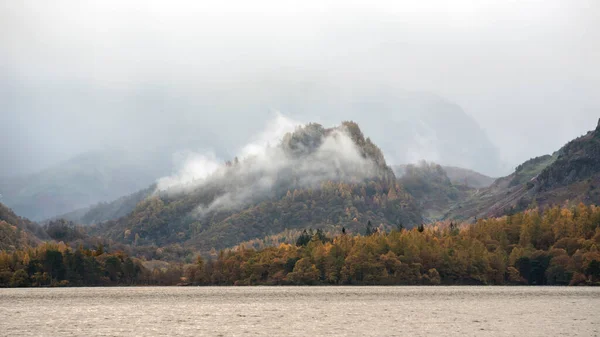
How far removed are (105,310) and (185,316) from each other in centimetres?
3679

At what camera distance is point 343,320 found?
156125 mm

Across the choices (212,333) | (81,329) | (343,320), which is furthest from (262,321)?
(81,329)

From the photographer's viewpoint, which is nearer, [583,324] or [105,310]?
[583,324]

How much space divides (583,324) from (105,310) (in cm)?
12535

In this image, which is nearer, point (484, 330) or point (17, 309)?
point (484, 330)

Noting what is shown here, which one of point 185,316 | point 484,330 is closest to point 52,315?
point 185,316

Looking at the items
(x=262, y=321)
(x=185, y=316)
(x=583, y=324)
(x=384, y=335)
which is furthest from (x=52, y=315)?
(x=583, y=324)

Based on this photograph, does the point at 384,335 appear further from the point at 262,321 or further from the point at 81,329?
the point at 81,329

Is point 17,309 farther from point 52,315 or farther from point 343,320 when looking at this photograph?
point 343,320

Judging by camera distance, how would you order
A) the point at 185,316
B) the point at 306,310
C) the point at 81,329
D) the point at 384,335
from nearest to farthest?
the point at 384,335, the point at 81,329, the point at 185,316, the point at 306,310

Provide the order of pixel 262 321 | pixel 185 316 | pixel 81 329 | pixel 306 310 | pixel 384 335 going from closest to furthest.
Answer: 1. pixel 384 335
2. pixel 81 329
3. pixel 262 321
4. pixel 185 316
5. pixel 306 310

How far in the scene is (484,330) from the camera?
129125 millimetres

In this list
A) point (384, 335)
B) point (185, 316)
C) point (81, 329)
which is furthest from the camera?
point (185, 316)

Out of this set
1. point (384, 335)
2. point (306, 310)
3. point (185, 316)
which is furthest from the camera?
point (306, 310)
